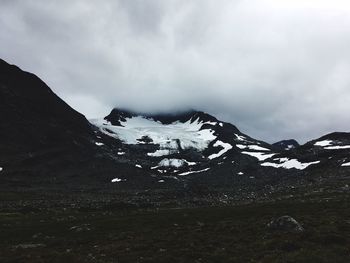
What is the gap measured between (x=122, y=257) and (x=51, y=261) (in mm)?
5327

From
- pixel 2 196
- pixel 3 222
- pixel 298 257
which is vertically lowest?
pixel 298 257

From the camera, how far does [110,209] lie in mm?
104125

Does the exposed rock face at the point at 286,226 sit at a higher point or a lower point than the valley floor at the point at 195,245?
higher

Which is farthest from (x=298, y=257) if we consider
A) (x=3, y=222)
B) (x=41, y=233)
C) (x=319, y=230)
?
(x=3, y=222)

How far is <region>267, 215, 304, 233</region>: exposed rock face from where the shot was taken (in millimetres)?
44719

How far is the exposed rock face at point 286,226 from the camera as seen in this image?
44719 mm

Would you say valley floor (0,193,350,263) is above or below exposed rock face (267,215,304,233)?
→ below

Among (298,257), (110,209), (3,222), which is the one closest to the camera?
(298,257)

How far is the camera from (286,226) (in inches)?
1795

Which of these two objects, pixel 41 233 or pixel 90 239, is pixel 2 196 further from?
pixel 90 239

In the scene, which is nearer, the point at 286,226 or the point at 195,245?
the point at 195,245

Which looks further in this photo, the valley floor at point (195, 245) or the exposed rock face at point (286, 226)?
the exposed rock face at point (286, 226)

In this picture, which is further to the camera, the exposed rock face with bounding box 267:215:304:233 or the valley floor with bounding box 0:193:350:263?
the exposed rock face with bounding box 267:215:304:233

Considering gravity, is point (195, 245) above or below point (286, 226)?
below
